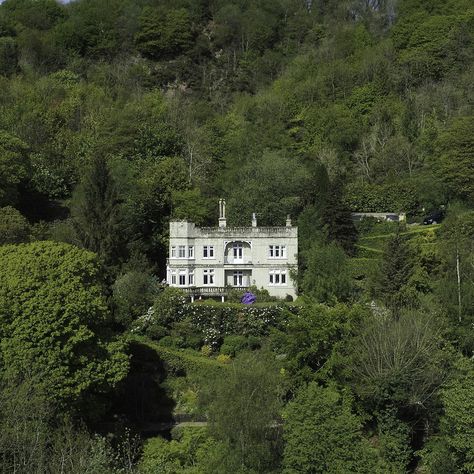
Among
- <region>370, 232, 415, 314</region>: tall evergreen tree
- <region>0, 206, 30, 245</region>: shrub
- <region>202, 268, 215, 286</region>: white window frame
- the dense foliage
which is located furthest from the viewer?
<region>202, 268, 215, 286</region>: white window frame

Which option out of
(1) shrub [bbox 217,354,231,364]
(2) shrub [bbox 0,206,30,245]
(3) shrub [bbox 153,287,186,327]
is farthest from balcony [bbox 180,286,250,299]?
(2) shrub [bbox 0,206,30,245]

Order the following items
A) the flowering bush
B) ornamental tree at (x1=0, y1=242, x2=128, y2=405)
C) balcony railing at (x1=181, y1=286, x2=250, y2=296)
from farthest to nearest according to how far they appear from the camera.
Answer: balcony railing at (x1=181, y1=286, x2=250, y2=296) → the flowering bush → ornamental tree at (x1=0, y1=242, x2=128, y2=405)

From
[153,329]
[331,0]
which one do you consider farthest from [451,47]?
[153,329]

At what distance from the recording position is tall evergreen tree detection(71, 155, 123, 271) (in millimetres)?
46781

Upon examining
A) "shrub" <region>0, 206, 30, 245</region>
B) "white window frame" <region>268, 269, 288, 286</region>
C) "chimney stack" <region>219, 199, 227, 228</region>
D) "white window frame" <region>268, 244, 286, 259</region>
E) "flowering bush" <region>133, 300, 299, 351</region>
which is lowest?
"flowering bush" <region>133, 300, 299, 351</region>

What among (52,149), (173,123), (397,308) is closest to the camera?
(397,308)

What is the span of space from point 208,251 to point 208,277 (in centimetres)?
152

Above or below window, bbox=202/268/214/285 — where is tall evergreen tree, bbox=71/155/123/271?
above

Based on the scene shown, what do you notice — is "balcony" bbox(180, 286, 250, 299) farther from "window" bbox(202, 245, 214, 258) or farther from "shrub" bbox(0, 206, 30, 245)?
"shrub" bbox(0, 206, 30, 245)

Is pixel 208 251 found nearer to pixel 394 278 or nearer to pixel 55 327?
pixel 394 278

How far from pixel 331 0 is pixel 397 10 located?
34.4 feet

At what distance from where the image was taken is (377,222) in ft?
183

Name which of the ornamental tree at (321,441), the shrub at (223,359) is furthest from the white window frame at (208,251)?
the ornamental tree at (321,441)

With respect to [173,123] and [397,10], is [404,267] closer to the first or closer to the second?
[173,123]
